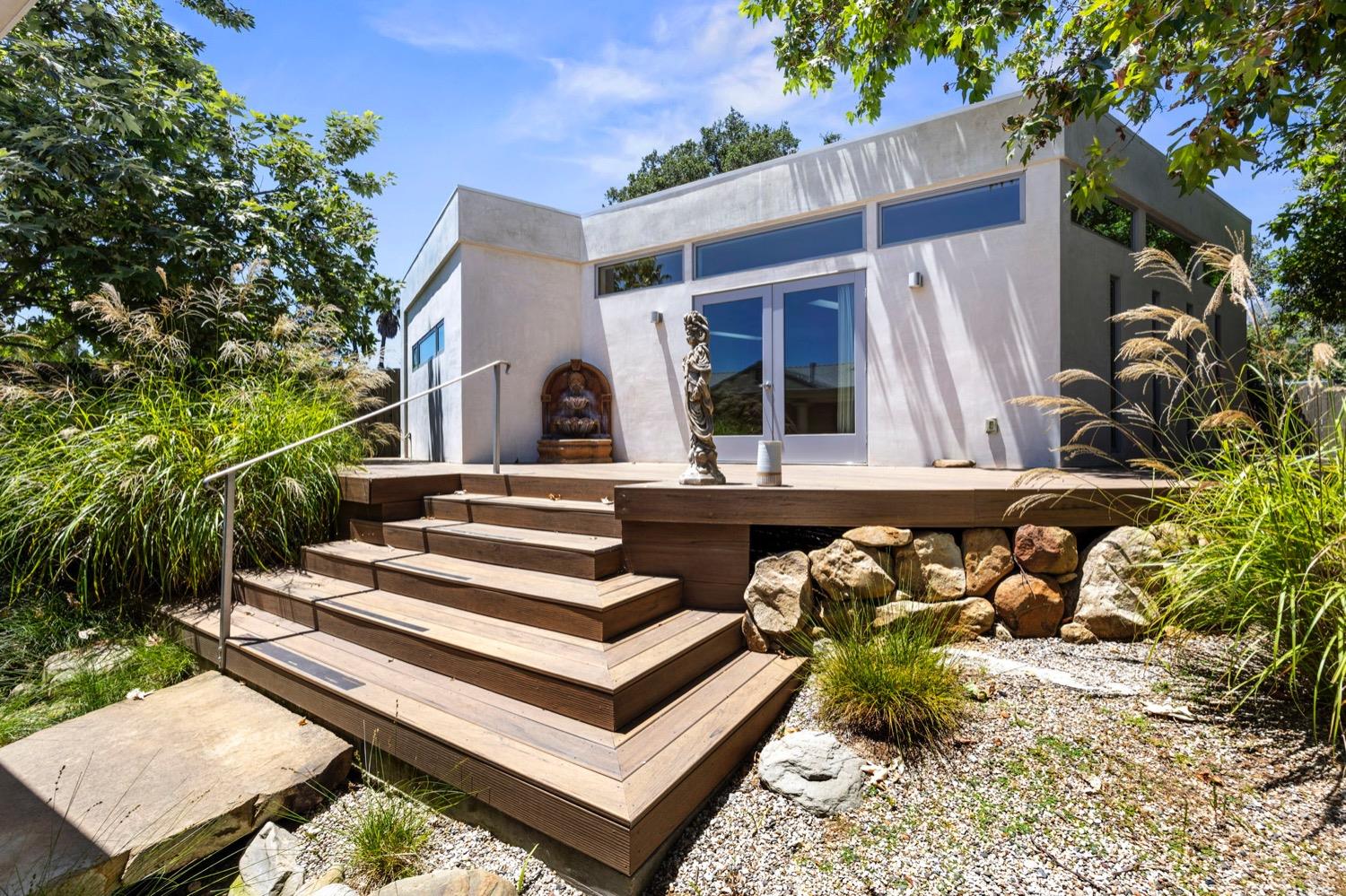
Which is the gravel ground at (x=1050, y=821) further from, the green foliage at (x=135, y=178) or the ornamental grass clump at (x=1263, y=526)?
the green foliage at (x=135, y=178)

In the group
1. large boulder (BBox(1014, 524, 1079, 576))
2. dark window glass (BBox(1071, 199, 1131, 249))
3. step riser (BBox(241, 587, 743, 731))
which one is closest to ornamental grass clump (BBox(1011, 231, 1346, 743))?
large boulder (BBox(1014, 524, 1079, 576))

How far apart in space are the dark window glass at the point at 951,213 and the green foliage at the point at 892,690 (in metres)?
4.71

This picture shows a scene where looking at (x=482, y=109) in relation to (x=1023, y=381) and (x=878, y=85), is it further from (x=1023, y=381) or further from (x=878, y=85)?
(x=1023, y=381)

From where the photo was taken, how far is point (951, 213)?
19.8 feet

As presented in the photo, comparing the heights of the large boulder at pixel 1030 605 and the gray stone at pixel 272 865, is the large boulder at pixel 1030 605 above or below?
above

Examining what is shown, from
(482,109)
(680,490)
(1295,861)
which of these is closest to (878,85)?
(482,109)

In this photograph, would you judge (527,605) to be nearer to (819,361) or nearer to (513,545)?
(513,545)

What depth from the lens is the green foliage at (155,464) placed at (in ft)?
12.7

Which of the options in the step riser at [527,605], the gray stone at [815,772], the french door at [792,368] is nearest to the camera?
the gray stone at [815,772]

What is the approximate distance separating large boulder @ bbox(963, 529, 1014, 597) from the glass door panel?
10.7 ft

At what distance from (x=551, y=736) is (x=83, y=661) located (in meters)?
3.26

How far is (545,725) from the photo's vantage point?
2410 millimetres

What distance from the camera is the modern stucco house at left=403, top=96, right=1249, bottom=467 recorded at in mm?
5715

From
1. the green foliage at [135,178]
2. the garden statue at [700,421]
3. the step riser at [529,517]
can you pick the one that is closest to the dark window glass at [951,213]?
the garden statue at [700,421]
